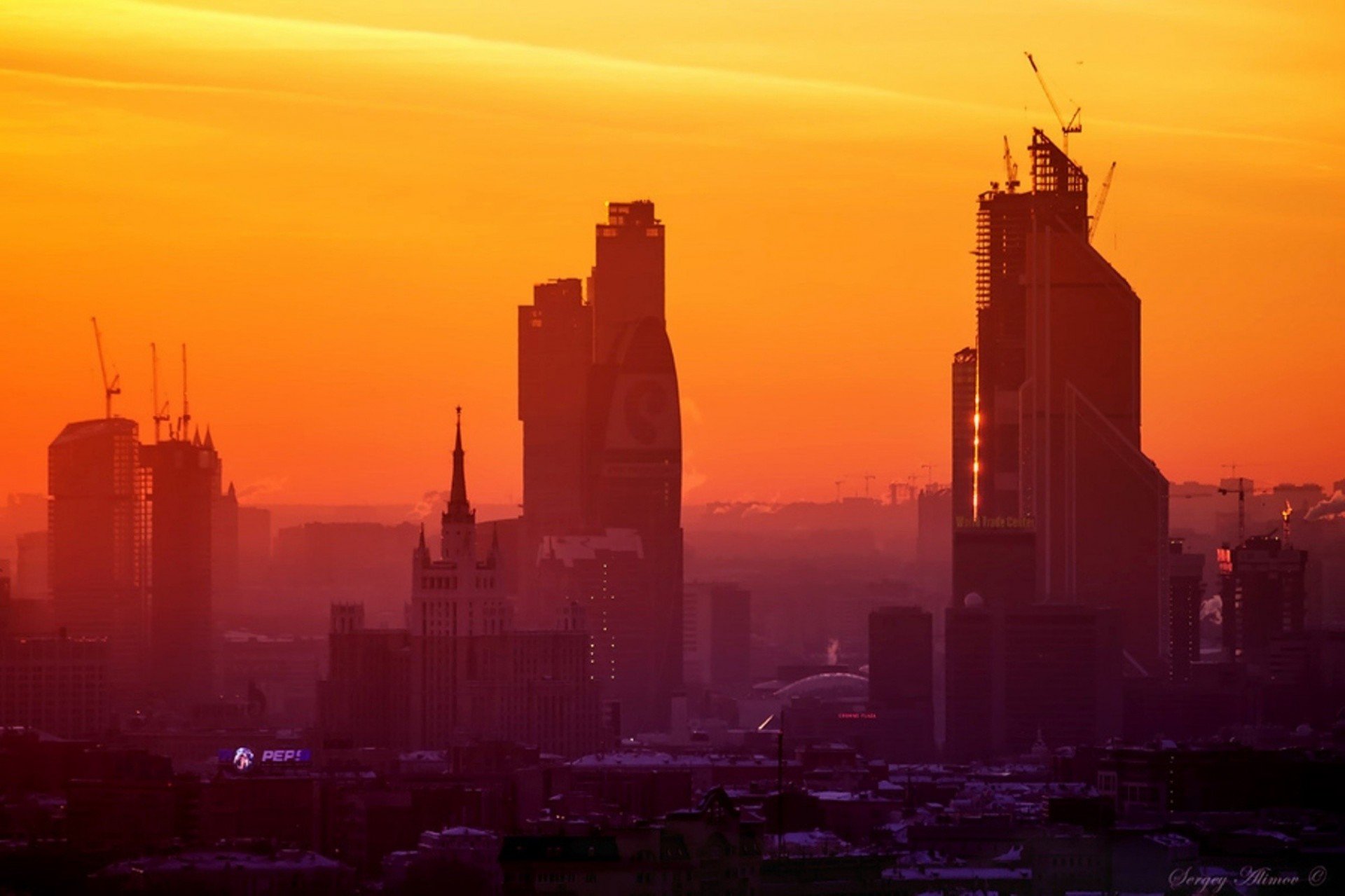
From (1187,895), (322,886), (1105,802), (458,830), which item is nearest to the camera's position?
(1187,895)

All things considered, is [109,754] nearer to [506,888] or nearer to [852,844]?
[852,844]

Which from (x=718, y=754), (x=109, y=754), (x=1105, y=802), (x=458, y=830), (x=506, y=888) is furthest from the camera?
(x=718, y=754)

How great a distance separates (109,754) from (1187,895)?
6183 centimetres

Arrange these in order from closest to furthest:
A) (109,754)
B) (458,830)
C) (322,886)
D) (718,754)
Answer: (322,886), (458,830), (109,754), (718,754)

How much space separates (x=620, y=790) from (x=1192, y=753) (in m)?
25.9

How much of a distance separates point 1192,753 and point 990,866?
5225 cm

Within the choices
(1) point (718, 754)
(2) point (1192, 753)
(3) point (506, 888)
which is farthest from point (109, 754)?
(3) point (506, 888)

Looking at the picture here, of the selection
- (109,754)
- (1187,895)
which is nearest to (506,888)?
(1187,895)

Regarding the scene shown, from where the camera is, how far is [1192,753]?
189 metres

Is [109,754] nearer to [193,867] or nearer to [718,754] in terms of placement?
[718,754]

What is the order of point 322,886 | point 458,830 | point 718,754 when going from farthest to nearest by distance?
point 718,754, point 458,830, point 322,886

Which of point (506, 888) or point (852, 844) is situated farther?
point (852, 844)

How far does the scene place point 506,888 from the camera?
119 metres

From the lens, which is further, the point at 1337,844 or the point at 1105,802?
the point at 1105,802
